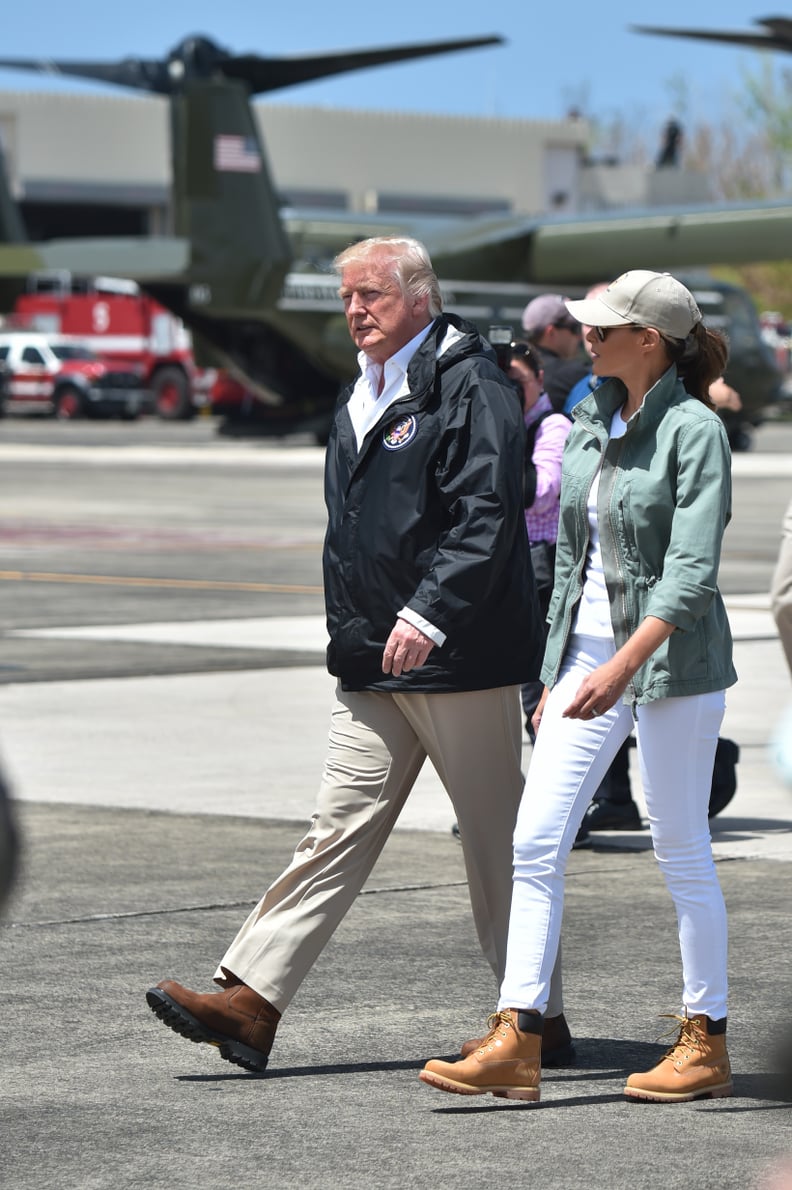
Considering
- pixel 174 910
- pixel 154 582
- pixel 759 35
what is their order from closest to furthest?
A: pixel 174 910 < pixel 154 582 < pixel 759 35

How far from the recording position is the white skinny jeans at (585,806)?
5309mm

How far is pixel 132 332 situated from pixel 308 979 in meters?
53.3

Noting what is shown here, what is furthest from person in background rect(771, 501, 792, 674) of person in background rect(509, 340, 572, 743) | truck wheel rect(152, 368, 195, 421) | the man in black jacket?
truck wheel rect(152, 368, 195, 421)

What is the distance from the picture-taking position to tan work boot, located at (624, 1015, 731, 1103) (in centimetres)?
531

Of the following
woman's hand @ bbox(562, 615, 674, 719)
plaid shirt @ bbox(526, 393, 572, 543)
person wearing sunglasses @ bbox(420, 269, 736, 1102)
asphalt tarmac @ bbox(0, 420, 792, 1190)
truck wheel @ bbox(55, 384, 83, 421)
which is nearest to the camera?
asphalt tarmac @ bbox(0, 420, 792, 1190)

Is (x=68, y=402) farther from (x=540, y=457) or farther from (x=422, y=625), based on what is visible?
(x=422, y=625)

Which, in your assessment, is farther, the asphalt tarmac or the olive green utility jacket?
the olive green utility jacket

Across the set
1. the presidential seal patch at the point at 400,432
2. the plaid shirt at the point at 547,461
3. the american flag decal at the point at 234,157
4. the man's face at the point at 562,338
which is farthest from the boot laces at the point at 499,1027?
the american flag decal at the point at 234,157

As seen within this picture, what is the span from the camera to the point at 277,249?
41125mm

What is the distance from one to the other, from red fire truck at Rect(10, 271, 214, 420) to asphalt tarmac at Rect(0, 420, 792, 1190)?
4139cm

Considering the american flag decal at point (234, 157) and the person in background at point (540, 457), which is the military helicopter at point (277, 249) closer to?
the american flag decal at point (234, 157)

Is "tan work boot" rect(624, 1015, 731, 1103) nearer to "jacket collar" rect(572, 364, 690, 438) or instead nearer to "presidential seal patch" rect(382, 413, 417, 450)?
"jacket collar" rect(572, 364, 690, 438)

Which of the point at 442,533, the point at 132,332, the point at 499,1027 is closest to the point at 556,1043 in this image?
the point at 499,1027

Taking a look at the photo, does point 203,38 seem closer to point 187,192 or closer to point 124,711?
point 187,192
